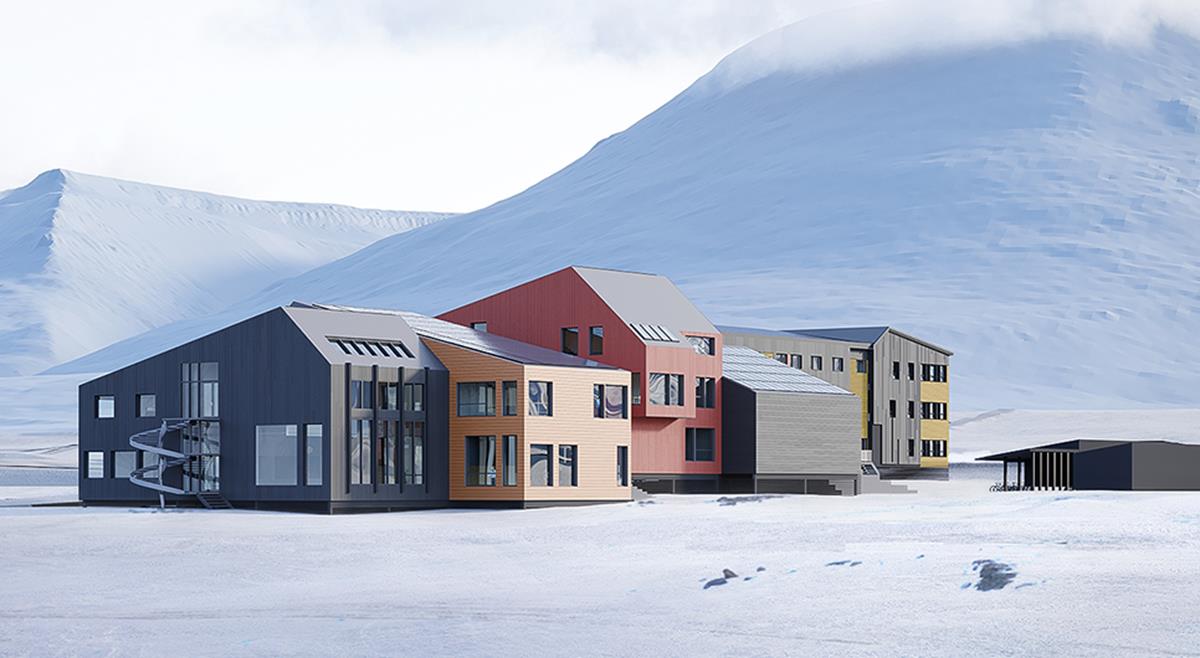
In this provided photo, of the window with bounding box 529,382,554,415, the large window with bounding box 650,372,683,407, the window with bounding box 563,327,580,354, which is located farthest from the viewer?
the window with bounding box 563,327,580,354

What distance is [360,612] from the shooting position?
102 feet

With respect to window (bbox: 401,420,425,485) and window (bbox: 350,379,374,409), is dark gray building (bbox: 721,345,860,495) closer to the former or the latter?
window (bbox: 401,420,425,485)

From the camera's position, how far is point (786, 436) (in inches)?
3334

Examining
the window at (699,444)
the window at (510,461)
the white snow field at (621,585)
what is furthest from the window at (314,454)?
the window at (699,444)

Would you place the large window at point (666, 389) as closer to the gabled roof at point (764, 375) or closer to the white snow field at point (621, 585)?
the gabled roof at point (764, 375)

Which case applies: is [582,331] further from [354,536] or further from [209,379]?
[354,536]

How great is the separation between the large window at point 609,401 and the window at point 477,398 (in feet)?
13.4

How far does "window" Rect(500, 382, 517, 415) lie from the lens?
221 ft

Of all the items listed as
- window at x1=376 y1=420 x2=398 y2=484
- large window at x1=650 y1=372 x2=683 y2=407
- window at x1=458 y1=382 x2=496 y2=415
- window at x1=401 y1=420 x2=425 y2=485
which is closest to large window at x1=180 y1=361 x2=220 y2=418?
window at x1=376 y1=420 x2=398 y2=484

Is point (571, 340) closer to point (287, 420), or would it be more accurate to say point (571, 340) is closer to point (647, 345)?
point (647, 345)

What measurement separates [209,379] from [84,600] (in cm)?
3586

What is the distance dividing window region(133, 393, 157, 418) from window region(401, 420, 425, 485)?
32.8 ft

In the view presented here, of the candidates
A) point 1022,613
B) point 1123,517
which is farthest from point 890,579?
point 1123,517

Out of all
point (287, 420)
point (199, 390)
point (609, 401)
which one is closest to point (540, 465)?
point (609, 401)
